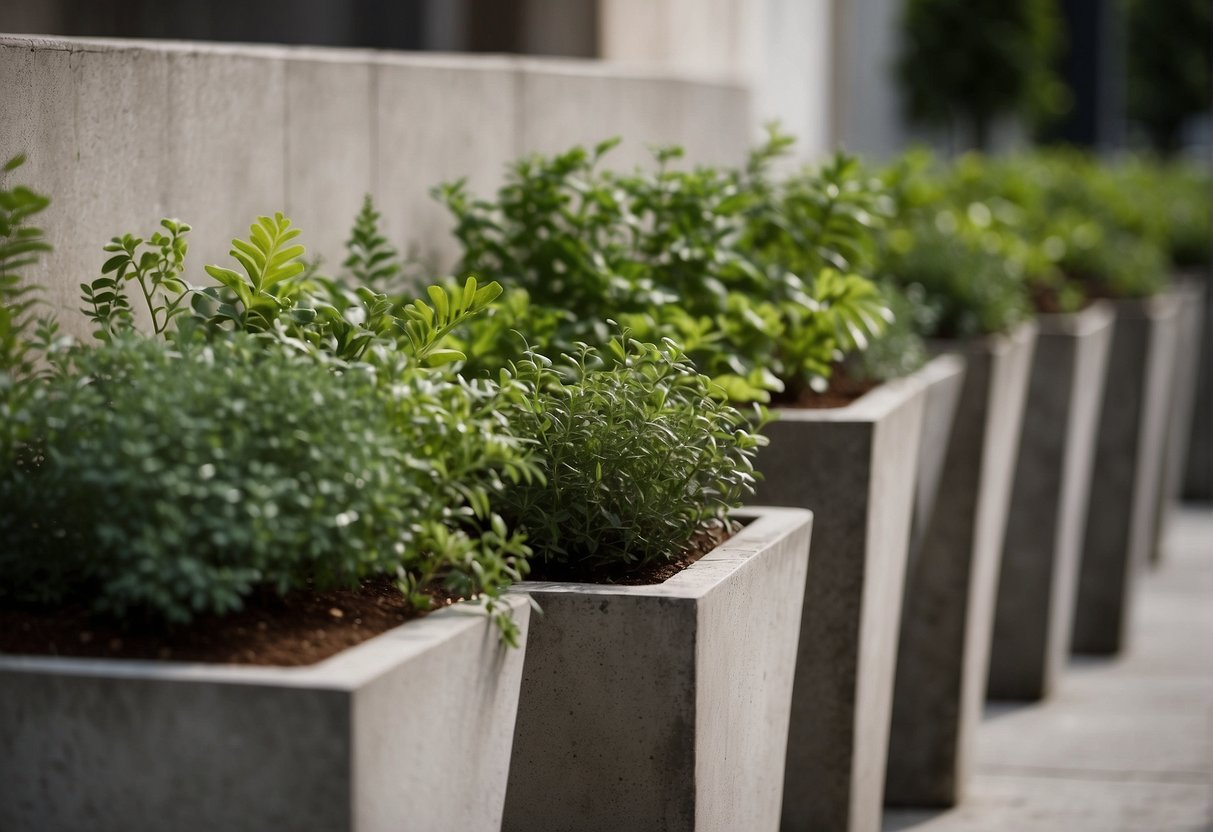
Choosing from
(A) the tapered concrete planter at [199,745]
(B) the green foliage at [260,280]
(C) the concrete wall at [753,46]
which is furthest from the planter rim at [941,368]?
(A) the tapered concrete planter at [199,745]

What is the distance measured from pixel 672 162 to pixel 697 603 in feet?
10.4

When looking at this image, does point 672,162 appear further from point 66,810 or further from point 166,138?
point 66,810

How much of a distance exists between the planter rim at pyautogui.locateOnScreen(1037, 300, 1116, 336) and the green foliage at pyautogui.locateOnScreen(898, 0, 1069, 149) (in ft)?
38.3

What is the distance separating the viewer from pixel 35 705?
1908mm

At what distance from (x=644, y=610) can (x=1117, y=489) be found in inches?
217

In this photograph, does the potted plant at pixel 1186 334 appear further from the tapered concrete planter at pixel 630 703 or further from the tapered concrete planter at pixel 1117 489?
the tapered concrete planter at pixel 630 703

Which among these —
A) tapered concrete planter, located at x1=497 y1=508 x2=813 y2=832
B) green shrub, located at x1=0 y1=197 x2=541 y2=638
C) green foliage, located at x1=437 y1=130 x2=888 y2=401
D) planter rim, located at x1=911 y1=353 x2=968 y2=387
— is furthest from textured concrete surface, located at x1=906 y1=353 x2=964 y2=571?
green shrub, located at x1=0 y1=197 x2=541 y2=638

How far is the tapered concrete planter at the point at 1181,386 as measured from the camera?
30.7 feet

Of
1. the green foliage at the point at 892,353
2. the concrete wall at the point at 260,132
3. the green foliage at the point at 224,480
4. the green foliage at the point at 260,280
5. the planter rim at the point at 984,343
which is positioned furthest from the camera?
the planter rim at the point at 984,343

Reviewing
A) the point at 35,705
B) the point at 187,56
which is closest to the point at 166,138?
the point at 187,56

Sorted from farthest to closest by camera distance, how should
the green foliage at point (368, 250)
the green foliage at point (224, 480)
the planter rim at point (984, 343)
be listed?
the planter rim at point (984, 343) → the green foliage at point (368, 250) → the green foliage at point (224, 480)

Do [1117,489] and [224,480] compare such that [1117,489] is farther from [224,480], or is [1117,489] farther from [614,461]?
[224,480]

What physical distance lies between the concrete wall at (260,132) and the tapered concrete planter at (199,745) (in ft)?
3.35

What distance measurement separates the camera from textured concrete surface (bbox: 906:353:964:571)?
461 cm
